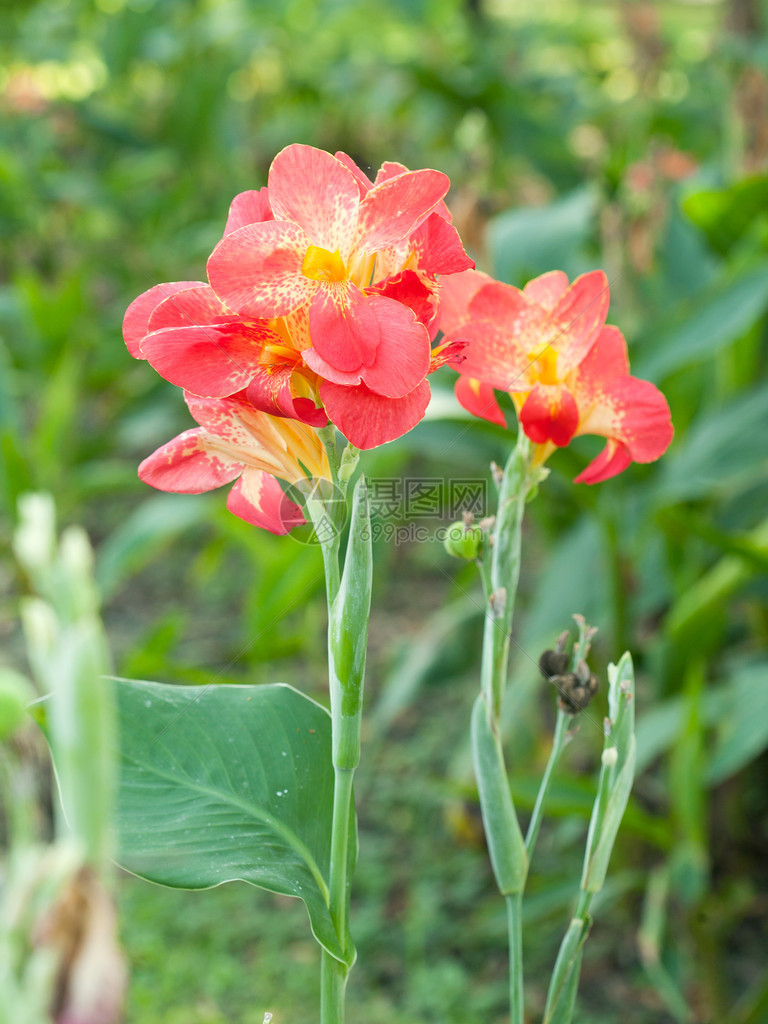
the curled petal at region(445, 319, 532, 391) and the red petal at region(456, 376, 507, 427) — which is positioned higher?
the curled petal at region(445, 319, 532, 391)

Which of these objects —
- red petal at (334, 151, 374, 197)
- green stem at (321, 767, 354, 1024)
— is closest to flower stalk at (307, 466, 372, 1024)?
green stem at (321, 767, 354, 1024)

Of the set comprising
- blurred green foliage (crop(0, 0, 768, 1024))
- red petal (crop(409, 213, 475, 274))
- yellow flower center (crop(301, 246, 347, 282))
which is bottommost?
blurred green foliage (crop(0, 0, 768, 1024))

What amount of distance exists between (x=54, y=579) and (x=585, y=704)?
205 millimetres

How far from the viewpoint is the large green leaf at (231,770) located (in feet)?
1.26

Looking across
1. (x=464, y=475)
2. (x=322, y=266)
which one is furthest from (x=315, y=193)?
(x=464, y=475)

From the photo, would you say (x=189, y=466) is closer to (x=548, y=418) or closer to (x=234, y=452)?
(x=234, y=452)

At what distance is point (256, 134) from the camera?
2.84 meters

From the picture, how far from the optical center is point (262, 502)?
14.5 inches

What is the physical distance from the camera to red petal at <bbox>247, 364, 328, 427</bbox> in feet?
1.00

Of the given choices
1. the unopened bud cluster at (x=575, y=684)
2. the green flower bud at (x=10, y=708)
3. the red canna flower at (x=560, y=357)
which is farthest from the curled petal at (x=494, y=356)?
the green flower bud at (x=10, y=708)

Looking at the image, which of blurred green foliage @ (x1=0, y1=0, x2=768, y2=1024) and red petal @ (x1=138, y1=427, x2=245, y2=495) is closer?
red petal @ (x1=138, y1=427, x2=245, y2=495)

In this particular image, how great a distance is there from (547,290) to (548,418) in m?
0.07

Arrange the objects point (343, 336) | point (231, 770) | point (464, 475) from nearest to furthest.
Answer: point (343, 336) → point (231, 770) → point (464, 475)

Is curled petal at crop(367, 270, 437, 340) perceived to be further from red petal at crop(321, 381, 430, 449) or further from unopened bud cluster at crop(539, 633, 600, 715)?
unopened bud cluster at crop(539, 633, 600, 715)
